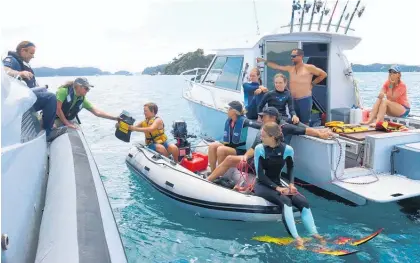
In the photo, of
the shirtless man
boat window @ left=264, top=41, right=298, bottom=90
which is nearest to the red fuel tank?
the shirtless man

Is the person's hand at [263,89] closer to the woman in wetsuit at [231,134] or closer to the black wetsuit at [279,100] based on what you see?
the black wetsuit at [279,100]

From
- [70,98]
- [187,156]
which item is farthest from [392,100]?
[70,98]

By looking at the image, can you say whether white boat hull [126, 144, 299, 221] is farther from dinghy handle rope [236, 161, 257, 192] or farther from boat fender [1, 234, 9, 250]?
boat fender [1, 234, 9, 250]

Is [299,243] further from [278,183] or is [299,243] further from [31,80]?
[31,80]

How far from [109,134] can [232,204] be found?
31.1 ft

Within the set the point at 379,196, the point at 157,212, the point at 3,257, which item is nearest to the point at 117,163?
the point at 157,212

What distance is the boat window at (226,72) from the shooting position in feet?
29.3

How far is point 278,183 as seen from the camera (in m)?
5.11

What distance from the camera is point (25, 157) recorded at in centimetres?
265

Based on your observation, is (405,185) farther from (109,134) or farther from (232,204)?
(109,134)

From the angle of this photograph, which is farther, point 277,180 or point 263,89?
point 263,89

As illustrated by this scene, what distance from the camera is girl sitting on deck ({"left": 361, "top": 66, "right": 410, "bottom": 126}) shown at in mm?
6699

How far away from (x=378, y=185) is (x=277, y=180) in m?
1.41

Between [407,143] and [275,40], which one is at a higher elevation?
[275,40]
